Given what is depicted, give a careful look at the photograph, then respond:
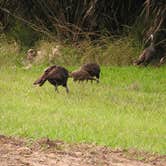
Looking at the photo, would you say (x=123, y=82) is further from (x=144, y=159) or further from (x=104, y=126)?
(x=144, y=159)

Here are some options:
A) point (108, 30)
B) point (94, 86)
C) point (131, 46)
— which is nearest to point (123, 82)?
point (94, 86)

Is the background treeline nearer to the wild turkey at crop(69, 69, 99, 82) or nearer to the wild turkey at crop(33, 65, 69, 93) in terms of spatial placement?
the wild turkey at crop(69, 69, 99, 82)

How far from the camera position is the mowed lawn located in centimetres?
920

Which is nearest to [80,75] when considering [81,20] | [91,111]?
[91,111]

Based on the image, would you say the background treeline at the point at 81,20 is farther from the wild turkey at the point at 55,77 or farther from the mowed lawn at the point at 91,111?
the wild turkey at the point at 55,77

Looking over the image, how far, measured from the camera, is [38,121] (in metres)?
10.1

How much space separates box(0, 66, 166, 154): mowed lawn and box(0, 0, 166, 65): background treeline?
327 cm

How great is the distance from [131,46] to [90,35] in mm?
1828

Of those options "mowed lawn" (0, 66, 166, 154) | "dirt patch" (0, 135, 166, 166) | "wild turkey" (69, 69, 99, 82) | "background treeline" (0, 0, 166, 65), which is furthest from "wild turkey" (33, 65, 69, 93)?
"background treeline" (0, 0, 166, 65)

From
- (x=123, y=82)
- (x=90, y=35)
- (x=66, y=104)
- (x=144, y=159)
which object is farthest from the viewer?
(x=90, y=35)

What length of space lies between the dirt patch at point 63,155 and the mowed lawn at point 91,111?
Answer: 0.42 metres

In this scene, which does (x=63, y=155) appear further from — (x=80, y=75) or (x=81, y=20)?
(x=81, y=20)

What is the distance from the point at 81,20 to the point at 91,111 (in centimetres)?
1063

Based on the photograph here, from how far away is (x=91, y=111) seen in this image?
37.4ft
